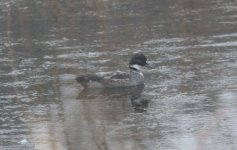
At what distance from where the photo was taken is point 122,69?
16.8 metres

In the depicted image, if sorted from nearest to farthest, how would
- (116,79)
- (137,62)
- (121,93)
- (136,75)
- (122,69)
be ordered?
(121,93) < (116,79) < (136,75) < (137,62) < (122,69)

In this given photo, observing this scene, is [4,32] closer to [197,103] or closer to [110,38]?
[110,38]

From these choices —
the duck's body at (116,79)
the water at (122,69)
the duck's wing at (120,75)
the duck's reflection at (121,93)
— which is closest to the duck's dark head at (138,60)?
the duck's body at (116,79)

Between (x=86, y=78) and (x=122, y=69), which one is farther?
(x=122, y=69)

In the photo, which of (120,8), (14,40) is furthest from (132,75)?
(120,8)

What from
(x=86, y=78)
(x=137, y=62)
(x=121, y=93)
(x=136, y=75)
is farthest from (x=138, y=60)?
(x=86, y=78)

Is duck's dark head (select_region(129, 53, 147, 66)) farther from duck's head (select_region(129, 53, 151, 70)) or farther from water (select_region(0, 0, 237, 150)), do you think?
water (select_region(0, 0, 237, 150))

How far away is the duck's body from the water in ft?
0.62

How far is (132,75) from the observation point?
1554 cm

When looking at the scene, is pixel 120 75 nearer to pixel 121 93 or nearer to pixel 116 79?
pixel 116 79

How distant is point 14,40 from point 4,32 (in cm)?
186

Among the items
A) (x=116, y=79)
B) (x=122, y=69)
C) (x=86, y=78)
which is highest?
(x=86, y=78)

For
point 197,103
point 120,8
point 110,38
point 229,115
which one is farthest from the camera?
point 120,8

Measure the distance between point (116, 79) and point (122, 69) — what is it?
1.45 m
